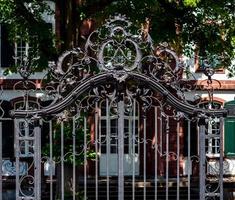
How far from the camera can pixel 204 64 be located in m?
10.5

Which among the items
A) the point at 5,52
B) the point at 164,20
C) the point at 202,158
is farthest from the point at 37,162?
the point at 5,52

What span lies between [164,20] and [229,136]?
8.10m

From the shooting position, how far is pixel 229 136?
22.9m

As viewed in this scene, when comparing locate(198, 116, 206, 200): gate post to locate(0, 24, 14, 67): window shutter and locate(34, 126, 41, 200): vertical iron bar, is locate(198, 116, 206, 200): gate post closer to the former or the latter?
locate(34, 126, 41, 200): vertical iron bar

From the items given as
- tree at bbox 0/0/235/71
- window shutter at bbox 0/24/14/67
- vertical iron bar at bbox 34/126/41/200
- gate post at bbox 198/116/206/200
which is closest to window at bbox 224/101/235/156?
tree at bbox 0/0/235/71

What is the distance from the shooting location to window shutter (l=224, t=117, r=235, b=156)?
899 inches

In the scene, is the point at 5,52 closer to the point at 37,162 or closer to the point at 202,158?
the point at 37,162

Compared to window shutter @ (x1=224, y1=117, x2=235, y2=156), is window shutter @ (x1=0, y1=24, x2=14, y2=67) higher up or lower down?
higher up

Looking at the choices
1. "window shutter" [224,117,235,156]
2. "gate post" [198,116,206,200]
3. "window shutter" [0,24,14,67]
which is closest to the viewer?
"gate post" [198,116,206,200]

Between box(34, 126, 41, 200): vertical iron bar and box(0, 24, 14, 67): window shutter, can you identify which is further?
box(0, 24, 14, 67): window shutter

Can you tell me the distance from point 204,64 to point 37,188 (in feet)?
9.67

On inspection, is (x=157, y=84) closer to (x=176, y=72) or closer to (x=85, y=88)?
(x=176, y=72)

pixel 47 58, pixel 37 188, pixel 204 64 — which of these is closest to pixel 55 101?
pixel 37 188

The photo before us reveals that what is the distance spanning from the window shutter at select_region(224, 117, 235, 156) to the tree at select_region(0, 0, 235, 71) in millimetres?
6615
